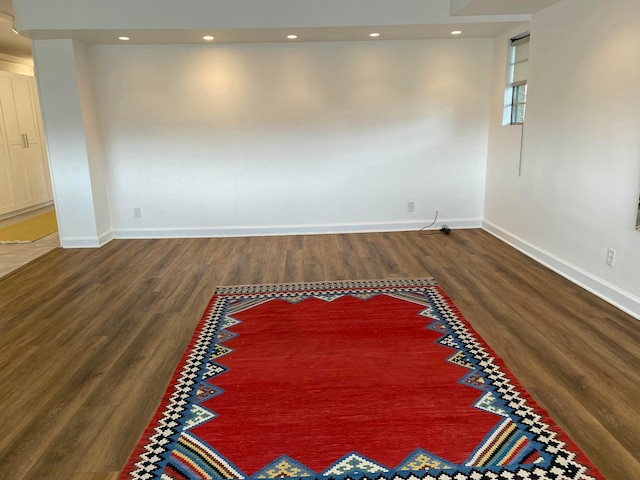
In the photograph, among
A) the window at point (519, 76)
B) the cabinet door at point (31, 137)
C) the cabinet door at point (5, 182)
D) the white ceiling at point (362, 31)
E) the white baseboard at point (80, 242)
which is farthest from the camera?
the cabinet door at point (31, 137)

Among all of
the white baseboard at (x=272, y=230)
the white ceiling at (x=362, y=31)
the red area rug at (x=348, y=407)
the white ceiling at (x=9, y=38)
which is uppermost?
the white ceiling at (x=9, y=38)

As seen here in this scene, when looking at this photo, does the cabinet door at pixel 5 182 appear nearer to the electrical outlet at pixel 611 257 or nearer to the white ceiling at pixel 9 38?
the white ceiling at pixel 9 38

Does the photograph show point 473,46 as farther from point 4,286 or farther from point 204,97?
point 4,286

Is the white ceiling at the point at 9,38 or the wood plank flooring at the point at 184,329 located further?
the white ceiling at the point at 9,38

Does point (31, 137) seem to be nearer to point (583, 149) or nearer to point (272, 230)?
point (272, 230)

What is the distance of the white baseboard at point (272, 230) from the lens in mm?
5703

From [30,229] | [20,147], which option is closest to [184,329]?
[30,229]

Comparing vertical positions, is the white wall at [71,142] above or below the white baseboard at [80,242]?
above

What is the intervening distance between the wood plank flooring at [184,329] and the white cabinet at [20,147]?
2.83 metres

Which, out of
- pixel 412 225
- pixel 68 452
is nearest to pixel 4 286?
pixel 68 452

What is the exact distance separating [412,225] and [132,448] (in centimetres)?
434

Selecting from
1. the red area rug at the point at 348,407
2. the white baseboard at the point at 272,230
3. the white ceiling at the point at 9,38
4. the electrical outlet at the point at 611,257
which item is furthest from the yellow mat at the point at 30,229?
the electrical outlet at the point at 611,257

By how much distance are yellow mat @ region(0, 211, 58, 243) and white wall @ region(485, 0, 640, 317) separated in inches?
224

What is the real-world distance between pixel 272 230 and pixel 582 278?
3.35 meters
